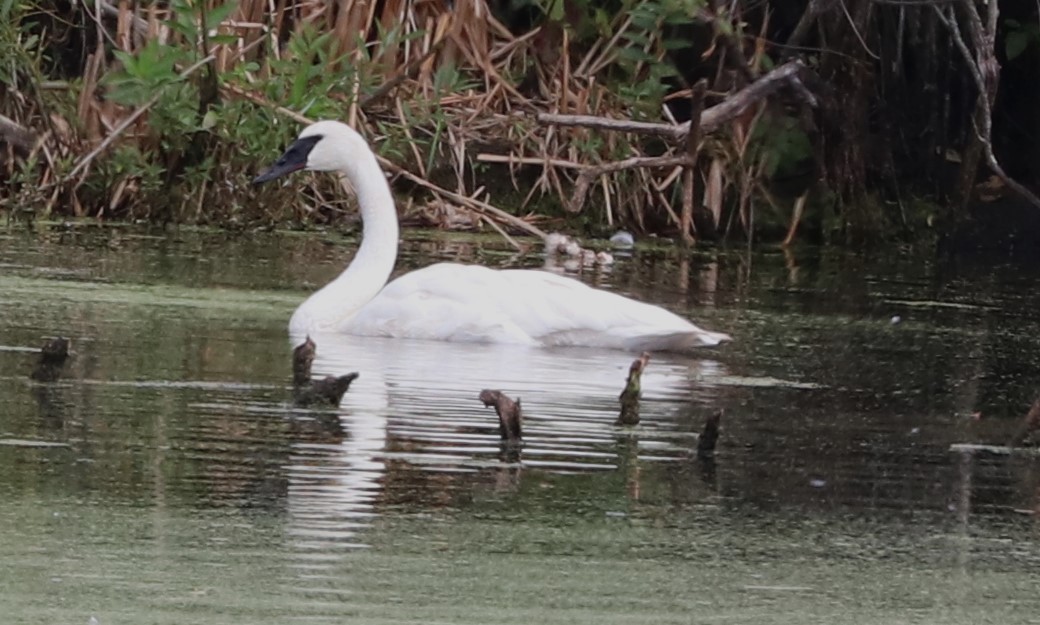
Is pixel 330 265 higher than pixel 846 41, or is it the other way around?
pixel 846 41

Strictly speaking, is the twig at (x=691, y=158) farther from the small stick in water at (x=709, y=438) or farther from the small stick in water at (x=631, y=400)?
the small stick in water at (x=709, y=438)

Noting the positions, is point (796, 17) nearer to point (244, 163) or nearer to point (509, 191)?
point (509, 191)

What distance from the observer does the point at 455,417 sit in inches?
243

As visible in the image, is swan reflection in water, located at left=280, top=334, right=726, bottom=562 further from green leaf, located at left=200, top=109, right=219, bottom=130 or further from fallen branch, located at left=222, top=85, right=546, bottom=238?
green leaf, located at left=200, top=109, right=219, bottom=130

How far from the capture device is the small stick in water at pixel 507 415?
566 cm

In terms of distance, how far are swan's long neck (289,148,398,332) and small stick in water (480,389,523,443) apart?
8.50ft

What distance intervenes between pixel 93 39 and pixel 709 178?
3.92m

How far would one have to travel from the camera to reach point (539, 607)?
13.2 feet

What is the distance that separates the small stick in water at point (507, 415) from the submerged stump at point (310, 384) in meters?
0.59

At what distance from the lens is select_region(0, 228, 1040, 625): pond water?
4113mm

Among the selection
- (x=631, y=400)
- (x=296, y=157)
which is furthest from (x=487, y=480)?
(x=296, y=157)

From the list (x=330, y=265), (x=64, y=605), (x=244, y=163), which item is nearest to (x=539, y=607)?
(x=64, y=605)

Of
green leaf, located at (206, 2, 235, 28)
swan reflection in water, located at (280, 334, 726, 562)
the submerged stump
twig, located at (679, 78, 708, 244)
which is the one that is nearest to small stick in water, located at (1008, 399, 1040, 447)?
swan reflection in water, located at (280, 334, 726, 562)

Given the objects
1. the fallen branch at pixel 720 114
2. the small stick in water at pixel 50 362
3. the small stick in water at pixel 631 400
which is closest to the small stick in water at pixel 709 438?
the small stick in water at pixel 631 400
